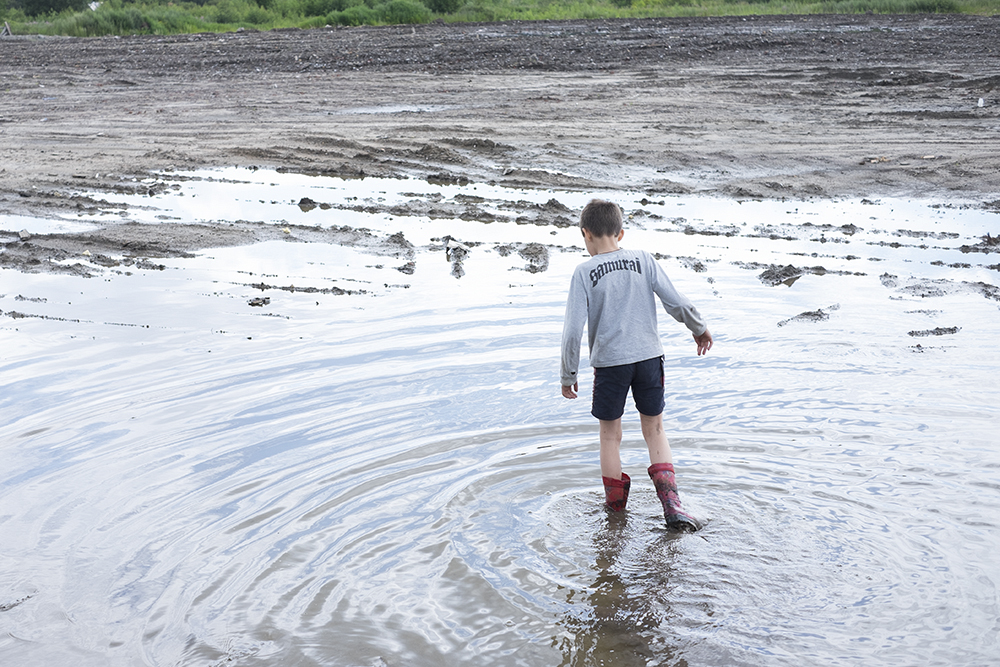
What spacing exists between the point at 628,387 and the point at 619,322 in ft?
1.08

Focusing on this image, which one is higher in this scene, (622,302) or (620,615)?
(622,302)

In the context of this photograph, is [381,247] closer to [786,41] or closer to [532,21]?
[786,41]

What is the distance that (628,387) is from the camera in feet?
13.5

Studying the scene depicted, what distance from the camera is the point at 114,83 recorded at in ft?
65.8

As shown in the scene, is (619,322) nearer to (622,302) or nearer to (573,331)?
(622,302)

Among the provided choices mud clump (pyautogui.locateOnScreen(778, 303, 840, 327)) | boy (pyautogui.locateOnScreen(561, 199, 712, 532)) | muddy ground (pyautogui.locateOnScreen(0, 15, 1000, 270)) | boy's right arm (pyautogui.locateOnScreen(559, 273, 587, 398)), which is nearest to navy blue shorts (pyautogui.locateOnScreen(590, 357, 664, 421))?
boy (pyautogui.locateOnScreen(561, 199, 712, 532))

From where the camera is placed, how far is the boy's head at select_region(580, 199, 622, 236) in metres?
3.97

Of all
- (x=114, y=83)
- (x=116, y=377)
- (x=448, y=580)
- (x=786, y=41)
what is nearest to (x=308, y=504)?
(x=448, y=580)

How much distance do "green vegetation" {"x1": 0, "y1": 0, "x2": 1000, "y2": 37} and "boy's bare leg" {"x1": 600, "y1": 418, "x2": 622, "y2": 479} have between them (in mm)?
31911

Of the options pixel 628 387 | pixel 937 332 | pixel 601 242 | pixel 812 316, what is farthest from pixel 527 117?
pixel 628 387

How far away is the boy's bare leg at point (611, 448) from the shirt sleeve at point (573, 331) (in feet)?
1.26

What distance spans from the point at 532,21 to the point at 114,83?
18116 mm

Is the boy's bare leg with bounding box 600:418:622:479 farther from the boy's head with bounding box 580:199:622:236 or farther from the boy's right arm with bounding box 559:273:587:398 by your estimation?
the boy's head with bounding box 580:199:622:236

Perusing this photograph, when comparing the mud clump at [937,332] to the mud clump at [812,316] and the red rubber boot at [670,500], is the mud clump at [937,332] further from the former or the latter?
the red rubber boot at [670,500]
